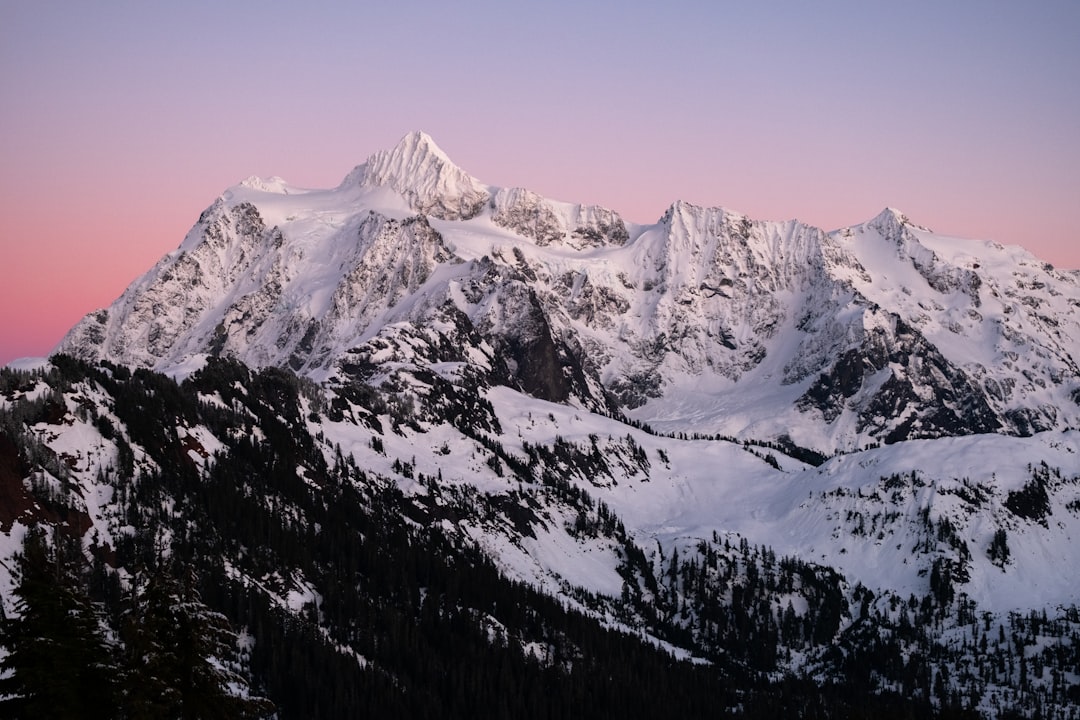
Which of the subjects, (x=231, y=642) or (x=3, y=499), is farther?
(x=3, y=499)

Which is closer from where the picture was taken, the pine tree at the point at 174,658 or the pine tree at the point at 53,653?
the pine tree at the point at 174,658

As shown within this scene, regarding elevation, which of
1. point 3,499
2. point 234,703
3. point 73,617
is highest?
point 3,499

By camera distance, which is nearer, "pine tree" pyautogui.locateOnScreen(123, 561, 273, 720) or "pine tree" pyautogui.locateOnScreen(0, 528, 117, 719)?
"pine tree" pyautogui.locateOnScreen(123, 561, 273, 720)

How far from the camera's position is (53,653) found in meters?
68.6

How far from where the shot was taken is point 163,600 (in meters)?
68.2

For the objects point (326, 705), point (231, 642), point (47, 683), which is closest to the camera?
point (47, 683)

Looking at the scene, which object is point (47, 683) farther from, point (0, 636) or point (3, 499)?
point (3, 499)

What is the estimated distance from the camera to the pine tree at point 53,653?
68.1m

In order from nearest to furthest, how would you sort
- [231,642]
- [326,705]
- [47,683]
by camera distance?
[47,683], [231,642], [326,705]

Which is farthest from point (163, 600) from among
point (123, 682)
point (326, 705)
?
point (326, 705)

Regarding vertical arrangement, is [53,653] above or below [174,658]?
above

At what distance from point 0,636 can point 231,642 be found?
1144 cm

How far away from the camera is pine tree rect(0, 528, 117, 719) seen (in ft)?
224

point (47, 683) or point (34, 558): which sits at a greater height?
point (34, 558)
